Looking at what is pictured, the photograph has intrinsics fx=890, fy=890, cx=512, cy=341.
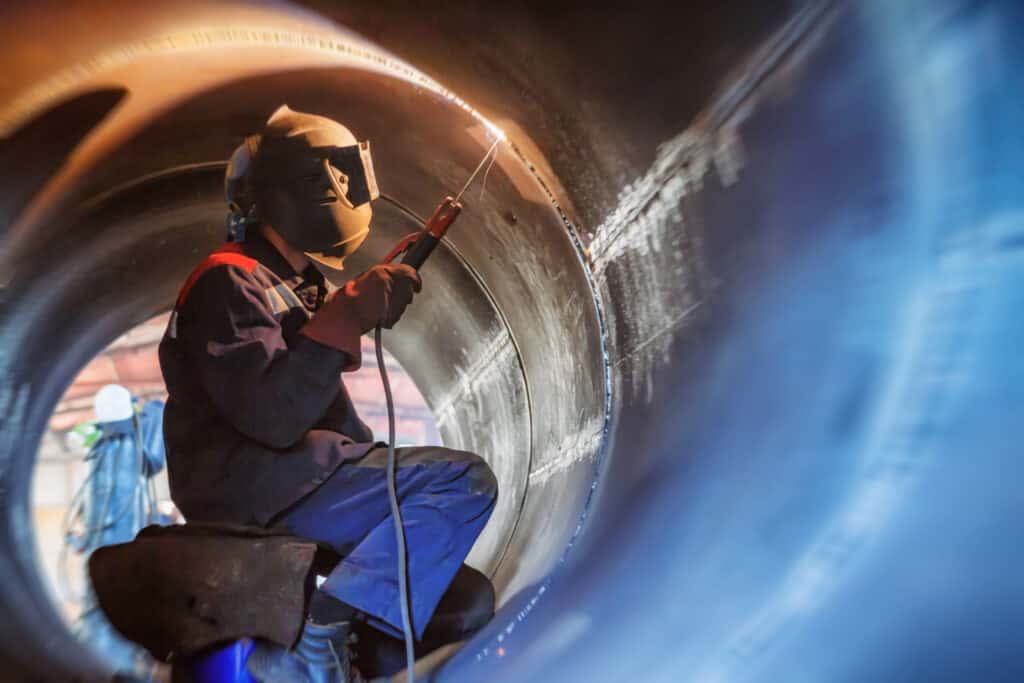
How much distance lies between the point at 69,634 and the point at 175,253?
0.97 m

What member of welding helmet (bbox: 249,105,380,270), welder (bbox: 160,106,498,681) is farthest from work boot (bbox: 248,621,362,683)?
welding helmet (bbox: 249,105,380,270)

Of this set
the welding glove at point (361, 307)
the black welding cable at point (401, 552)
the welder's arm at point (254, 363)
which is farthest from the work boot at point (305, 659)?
the welding glove at point (361, 307)

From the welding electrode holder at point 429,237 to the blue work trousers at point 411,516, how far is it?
0.36 meters

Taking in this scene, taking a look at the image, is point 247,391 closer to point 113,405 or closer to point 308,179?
point 308,179

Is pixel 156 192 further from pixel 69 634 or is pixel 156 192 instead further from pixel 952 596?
pixel 952 596

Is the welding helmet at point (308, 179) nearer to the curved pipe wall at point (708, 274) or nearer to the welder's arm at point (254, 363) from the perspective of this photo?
the curved pipe wall at point (708, 274)

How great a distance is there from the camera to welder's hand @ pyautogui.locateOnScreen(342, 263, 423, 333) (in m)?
1.45

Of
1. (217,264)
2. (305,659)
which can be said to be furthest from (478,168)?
(305,659)

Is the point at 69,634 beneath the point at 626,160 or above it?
beneath

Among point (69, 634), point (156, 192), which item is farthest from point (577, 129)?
point (69, 634)

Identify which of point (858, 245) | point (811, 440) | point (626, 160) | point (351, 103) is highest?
point (351, 103)

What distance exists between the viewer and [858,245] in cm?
81

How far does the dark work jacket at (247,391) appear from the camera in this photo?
1.35m

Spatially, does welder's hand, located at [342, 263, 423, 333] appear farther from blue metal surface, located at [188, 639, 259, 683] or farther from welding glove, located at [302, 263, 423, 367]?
blue metal surface, located at [188, 639, 259, 683]
